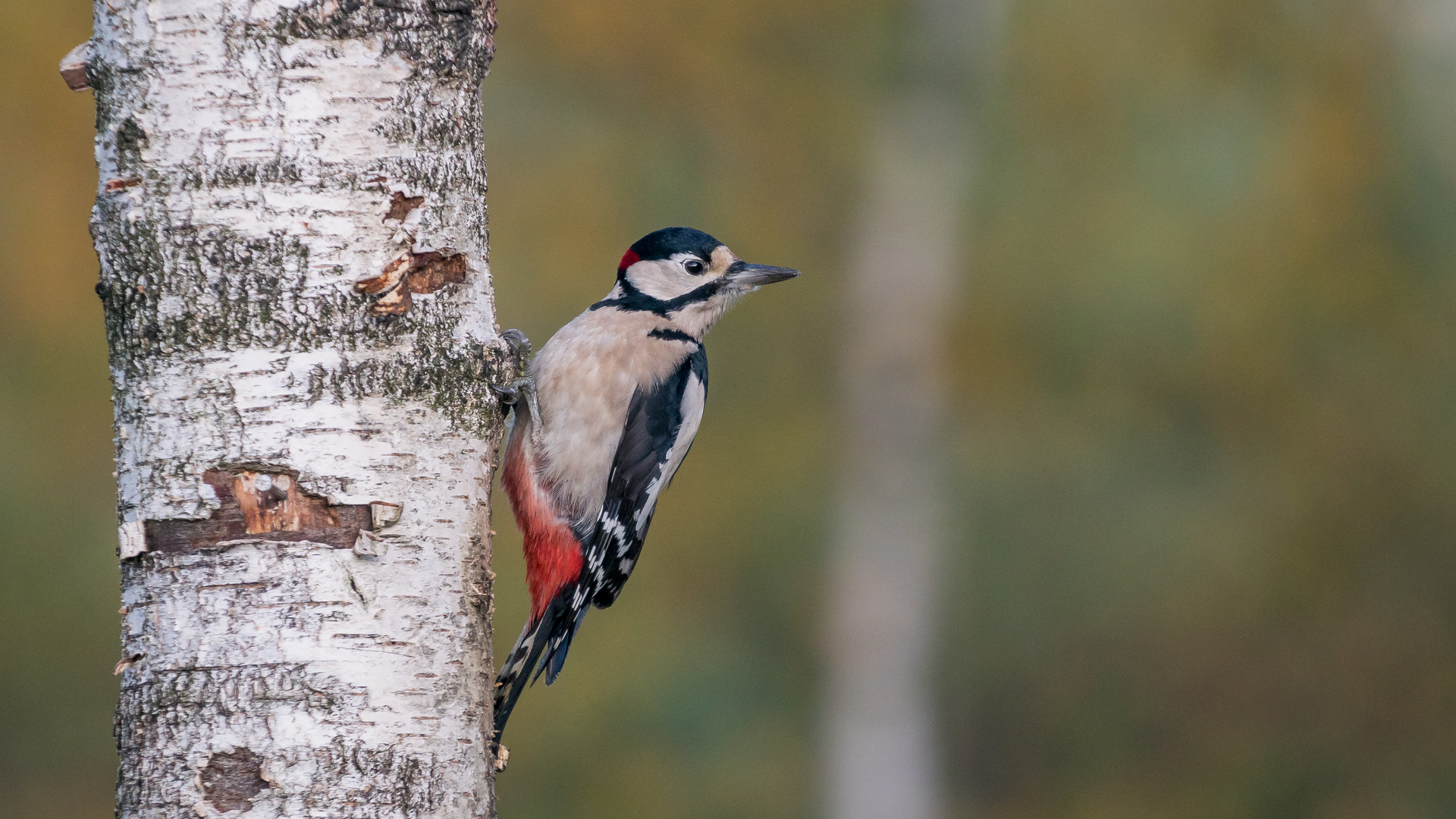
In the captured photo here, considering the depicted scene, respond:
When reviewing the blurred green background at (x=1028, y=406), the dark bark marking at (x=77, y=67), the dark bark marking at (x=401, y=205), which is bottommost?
the blurred green background at (x=1028, y=406)

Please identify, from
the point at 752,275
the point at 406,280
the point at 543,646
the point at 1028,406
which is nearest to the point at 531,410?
the point at 543,646

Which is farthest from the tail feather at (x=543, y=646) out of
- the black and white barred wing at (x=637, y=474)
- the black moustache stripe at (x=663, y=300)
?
the black moustache stripe at (x=663, y=300)

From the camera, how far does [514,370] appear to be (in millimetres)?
2389

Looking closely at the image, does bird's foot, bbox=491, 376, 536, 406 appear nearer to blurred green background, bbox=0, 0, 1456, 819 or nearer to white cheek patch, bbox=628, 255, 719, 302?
white cheek patch, bbox=628, 255, 719, 302

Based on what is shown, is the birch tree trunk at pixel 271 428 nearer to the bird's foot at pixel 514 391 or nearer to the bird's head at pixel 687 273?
the bird's foot at pixel 514 391

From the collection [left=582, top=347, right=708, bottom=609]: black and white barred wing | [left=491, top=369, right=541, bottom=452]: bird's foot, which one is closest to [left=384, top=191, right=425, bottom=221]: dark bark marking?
[left=491, top=369, right=541, bottom=452]: bird's foot

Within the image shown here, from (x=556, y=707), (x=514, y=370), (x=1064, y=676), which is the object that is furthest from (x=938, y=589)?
(x=514, y=370)

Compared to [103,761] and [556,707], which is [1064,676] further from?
[103,761]

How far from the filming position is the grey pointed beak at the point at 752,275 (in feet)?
12.4

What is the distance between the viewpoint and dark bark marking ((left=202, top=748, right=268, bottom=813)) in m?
1.76

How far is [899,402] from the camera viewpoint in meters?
9.08

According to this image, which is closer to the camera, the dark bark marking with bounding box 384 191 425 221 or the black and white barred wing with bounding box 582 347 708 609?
Result: the dark bark marking with bounding box 384 191 425 221

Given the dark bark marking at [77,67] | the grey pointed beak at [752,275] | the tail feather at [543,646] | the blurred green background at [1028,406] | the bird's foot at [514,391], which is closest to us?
the dark bark marking at [77,67]

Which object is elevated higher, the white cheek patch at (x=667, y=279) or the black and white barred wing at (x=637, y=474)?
the white cheek patch at (x=667, y=279)
